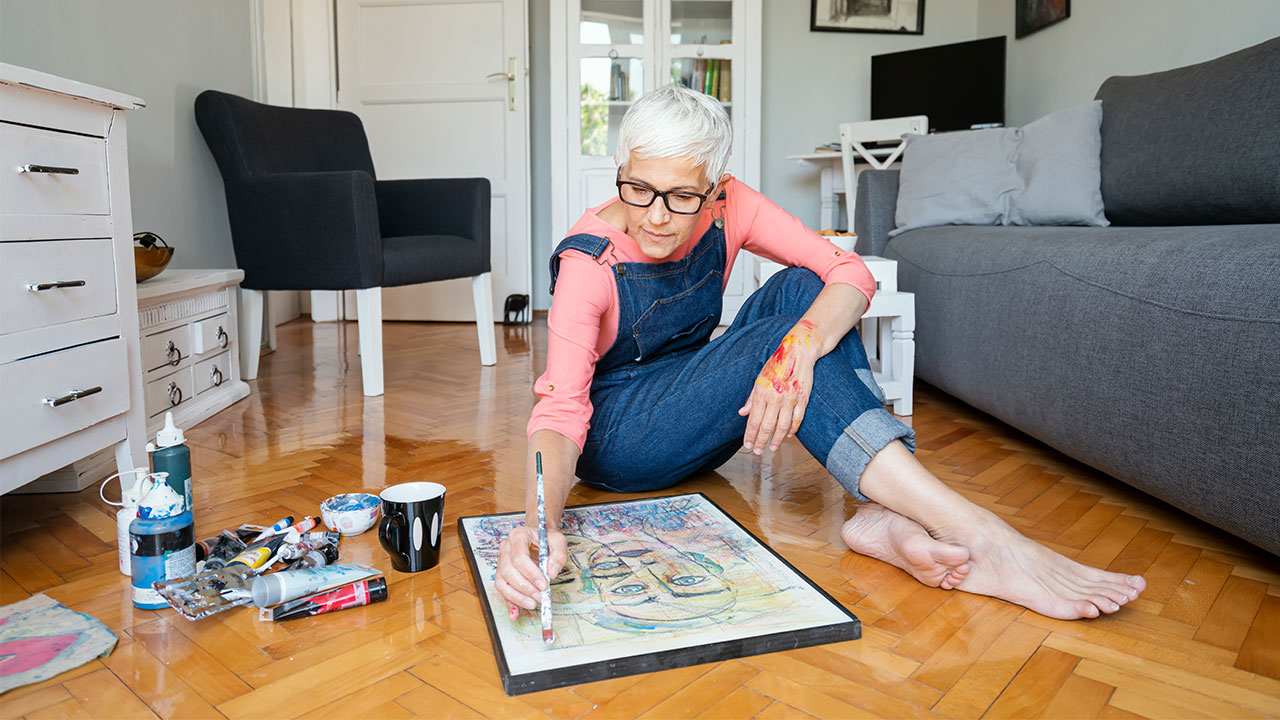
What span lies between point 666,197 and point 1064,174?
65.1 inches

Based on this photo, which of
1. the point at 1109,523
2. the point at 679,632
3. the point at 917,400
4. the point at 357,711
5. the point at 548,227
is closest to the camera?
the point at 357,711

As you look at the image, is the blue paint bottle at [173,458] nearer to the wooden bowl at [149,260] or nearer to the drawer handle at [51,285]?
the drawer handle at [51,285]

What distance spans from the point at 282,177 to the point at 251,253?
27 centimetres

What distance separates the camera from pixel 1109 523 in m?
1.49

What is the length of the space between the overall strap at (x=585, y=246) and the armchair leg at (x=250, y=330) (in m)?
1.84

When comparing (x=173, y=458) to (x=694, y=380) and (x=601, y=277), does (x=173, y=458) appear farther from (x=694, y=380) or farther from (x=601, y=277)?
(x=694, y=380)

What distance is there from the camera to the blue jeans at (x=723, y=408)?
117 centimetres

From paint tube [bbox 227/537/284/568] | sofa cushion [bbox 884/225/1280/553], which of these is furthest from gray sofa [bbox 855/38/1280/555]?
paint tube [bbox 227/537/284/568]

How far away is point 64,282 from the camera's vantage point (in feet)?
4.50

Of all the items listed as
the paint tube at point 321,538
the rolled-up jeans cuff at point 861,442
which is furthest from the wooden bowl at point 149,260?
the rolled-up jeans cuff at point 861,442


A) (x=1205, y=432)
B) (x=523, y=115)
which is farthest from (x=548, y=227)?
(x=1205, y=432)

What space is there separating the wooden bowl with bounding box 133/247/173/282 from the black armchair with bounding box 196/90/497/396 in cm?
49

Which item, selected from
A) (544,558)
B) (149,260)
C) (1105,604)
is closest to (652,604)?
(544,558)

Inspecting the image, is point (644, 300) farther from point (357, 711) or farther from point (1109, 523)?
point (1109, 523)
